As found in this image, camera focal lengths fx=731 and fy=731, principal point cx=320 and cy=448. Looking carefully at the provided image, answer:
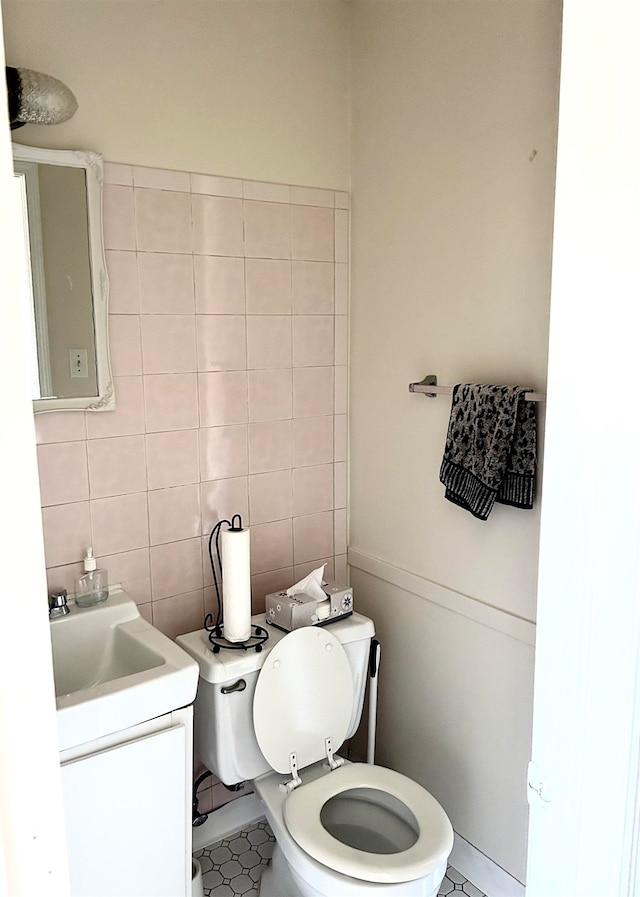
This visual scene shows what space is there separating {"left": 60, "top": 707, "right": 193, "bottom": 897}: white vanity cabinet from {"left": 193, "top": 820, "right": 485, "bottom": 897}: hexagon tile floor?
1.34 ft

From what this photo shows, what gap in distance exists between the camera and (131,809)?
1.61m

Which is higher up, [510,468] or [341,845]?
[510,468]

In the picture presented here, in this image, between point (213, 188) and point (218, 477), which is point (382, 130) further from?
point (218, 477)

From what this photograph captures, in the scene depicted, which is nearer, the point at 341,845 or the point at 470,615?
the point at 341,845

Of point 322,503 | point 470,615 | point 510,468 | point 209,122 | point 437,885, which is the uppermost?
point 209,122

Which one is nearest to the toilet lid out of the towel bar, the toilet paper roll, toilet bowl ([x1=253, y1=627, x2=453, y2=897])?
toilet bowl ([x1=253, y1=627, x2=453, y2=897])

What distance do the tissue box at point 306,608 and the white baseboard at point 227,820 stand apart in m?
0.66

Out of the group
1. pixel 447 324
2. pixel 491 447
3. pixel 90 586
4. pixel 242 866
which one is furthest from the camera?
pixel 242 866

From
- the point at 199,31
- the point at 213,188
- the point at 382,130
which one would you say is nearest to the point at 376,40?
the point at 382,130

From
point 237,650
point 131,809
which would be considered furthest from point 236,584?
point 131,809

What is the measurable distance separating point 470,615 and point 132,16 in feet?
5.92

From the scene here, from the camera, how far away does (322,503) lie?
2416 millimetres

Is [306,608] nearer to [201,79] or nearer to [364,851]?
[364,851]

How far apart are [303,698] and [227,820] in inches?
24.8
